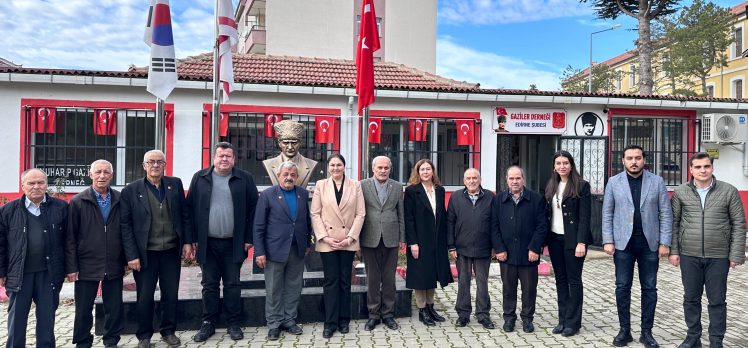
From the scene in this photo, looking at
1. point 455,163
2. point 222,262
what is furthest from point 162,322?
point 455,163

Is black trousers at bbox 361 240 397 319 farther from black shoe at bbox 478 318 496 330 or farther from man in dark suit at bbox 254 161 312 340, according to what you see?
black shoe at bbox 478 318 496 330

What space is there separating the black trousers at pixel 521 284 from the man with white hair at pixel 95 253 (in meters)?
3.43

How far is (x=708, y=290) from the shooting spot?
4531 millimetres

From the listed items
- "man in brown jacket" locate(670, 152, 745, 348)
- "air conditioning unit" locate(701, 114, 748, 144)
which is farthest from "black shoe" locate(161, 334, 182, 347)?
"air conditioning unit" locate(701, 114, 748, 144)

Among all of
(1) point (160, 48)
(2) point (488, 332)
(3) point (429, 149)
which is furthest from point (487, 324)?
(3) point (429, 149)

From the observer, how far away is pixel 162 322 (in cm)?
473

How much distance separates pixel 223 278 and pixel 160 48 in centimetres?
317

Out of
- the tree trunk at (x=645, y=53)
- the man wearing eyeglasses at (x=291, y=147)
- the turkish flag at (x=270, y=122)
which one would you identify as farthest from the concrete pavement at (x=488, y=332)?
the tree trunk at (x=645, y=53)

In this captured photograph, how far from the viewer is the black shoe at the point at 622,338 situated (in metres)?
4.73

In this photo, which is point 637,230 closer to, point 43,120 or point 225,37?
point 225,37

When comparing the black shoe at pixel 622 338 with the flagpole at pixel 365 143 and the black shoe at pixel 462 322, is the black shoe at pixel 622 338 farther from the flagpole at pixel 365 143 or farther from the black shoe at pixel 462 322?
the flagpole at pixel 365 143

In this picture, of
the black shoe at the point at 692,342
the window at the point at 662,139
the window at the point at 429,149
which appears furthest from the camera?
the window at the point at 662,139

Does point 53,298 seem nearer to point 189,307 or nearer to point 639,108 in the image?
point 189,307

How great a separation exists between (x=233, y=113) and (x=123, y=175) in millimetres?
2162
